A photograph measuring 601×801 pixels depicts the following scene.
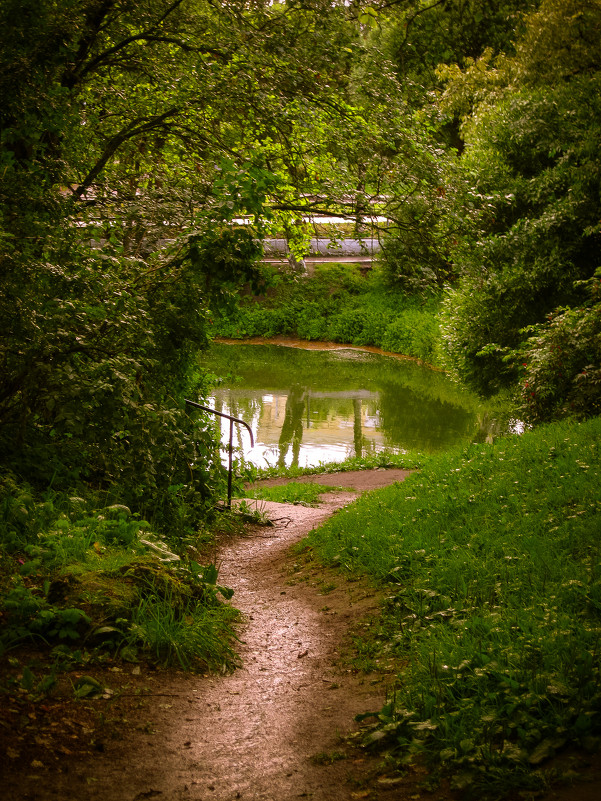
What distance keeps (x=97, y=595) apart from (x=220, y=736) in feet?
3.63

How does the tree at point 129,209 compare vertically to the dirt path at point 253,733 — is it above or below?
above

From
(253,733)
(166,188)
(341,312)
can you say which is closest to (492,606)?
(253,733)

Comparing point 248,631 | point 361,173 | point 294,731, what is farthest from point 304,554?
point 361,173

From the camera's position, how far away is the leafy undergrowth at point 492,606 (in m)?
2.87

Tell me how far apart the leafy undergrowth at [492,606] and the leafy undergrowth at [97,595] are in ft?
3.68

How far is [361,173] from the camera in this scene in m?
8.64

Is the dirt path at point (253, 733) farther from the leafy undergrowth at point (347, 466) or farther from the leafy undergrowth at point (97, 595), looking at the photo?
the leafy undergrowth at point (347, 466)

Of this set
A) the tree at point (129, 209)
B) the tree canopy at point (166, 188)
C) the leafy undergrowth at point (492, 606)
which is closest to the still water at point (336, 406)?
the tree canopy at point (166, 188)

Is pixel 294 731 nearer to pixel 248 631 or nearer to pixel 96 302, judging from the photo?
pixel 248 631

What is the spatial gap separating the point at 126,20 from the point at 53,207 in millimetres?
3609

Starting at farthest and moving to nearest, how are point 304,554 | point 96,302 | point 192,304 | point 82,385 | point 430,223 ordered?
point 430,223 → point 304,554 → point 192,304 → point 96,302 → point 82,385

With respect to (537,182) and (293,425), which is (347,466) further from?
(537,182)

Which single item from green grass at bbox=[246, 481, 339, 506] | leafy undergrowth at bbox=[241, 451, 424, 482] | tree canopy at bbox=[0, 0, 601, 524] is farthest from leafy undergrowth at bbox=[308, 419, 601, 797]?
leafy undergrowth at bbox=[241, 451, 424, 482]

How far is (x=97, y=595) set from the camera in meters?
4.03
